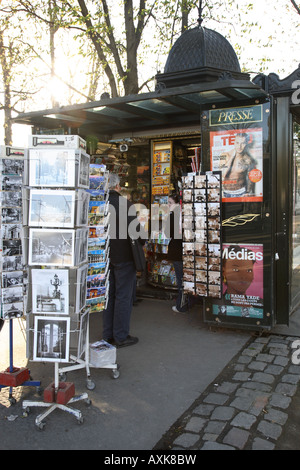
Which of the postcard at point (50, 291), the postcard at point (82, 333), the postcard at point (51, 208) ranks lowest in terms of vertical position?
the postcard at point (82, 333)

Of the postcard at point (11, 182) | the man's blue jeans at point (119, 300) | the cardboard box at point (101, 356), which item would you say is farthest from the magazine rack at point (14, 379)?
the man's blue jeans at point (119, 300)

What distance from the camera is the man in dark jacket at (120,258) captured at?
4.65 meters

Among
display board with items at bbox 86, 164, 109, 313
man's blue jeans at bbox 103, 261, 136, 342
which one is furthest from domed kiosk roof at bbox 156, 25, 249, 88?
man's blue jeans at bbox 103, 261, 136, 342

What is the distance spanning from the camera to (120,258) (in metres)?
4.71

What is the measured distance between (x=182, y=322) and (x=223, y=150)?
8.19 feet

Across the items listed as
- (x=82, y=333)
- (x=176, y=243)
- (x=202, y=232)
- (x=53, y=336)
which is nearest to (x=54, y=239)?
(x=53, y=336)

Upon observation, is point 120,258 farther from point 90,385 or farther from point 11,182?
point 11,182

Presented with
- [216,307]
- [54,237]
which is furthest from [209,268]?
[54,237]

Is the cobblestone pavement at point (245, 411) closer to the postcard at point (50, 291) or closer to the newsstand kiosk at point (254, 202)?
the newsstand kiosk at point (254, 202)

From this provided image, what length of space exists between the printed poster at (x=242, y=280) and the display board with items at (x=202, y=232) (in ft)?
0.39

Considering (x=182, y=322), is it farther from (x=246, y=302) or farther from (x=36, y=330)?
(x=36, y=330)

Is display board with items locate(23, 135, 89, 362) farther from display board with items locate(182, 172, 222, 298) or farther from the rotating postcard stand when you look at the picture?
display board with items locate(182, 172, 222, 298)

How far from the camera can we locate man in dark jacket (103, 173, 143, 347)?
465cm
